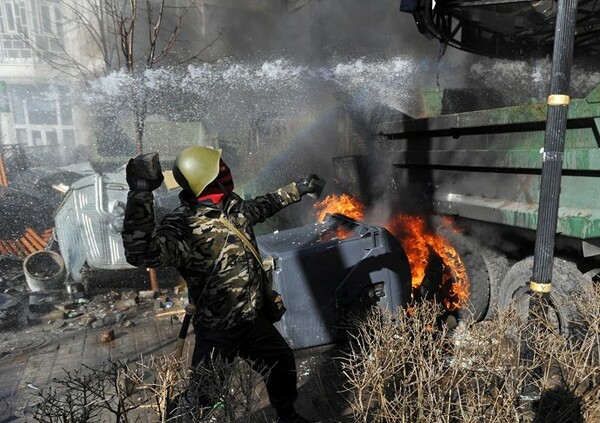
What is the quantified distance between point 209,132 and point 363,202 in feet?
27.8

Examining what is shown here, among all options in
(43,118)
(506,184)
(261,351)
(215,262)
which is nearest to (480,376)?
(261,351)

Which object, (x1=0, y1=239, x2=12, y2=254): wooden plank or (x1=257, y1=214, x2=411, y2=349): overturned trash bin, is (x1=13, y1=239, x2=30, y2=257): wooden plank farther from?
(x1=257, y1=214, x2=411, y2=349): overturned trash bin

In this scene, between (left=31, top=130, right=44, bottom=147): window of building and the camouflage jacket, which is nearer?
the camouflage jacket

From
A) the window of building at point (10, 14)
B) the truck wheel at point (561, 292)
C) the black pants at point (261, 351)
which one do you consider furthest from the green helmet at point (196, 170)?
the window of building at point (10, 14)

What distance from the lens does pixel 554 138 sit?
2.65 meters

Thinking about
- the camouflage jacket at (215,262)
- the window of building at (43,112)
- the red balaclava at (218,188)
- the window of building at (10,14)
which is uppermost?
the window of building at (10,14)

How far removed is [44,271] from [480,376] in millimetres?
6838

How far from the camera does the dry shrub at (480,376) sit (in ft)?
7.05

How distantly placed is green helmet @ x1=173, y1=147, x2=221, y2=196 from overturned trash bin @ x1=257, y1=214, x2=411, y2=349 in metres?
1.40

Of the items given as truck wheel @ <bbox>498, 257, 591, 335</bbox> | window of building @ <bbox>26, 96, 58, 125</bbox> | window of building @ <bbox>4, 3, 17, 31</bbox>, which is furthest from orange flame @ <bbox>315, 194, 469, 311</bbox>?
window of building @ <bbox>4, 3, 17, 31</bbox>

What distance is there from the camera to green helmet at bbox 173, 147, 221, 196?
2.67 metres

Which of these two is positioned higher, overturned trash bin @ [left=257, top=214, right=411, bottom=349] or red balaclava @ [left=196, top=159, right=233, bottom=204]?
red balaclava @ [left=196, top=159, right=233, bottom=204]

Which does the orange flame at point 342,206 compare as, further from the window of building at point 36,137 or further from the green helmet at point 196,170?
the window of building at point 36,137

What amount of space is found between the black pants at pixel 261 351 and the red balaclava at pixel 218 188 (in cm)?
82
